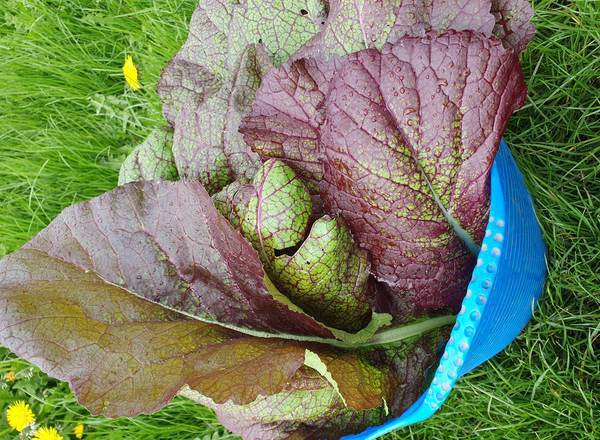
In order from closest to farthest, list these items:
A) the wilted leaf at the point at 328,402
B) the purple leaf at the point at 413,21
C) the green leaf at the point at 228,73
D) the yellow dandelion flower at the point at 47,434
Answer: the purple leaf at the point at 413,21
the wilted leaf at the point at 328,402
the green leaf at the point at 228,73
the yellow dandelion flower at the point at 47,434

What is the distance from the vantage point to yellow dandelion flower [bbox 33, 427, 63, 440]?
2.34 metres

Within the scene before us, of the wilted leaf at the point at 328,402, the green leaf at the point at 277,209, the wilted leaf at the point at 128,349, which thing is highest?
the green leaf at the point at 277,209

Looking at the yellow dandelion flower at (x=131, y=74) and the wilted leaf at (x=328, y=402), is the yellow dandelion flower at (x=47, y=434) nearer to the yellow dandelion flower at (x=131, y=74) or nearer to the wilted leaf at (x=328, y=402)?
the wilted leaf at (x=328, y=402)

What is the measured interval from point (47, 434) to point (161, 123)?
3.85ft

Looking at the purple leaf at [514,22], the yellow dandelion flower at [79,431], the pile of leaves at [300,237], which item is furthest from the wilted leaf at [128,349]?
the yellow dandelion flower at [79,431]

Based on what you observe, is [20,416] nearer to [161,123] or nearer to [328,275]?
[161,123]

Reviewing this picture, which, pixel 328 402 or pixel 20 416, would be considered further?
pixel 20 416

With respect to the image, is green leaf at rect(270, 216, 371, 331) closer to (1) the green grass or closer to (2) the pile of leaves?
(2) the pile of leaves

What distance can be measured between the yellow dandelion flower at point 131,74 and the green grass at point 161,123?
48 mm

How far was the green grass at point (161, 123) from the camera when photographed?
167 centimetres

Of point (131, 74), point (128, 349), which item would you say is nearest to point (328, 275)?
point (128, 349)

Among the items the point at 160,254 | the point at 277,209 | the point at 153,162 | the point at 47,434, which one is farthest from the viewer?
the point at 47,434

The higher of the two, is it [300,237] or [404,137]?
[404,137]

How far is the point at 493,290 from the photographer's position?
1.07 m
